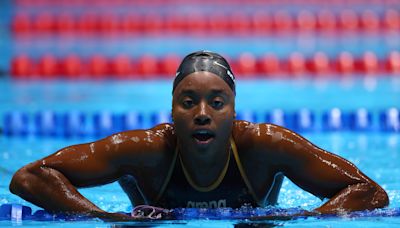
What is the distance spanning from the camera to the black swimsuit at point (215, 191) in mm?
3414

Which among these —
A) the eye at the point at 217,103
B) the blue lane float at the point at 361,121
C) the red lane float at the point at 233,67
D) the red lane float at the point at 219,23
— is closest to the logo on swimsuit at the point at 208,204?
the eye at the point at 217,103

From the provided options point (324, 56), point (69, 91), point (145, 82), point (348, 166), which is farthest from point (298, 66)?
point (348, 166)

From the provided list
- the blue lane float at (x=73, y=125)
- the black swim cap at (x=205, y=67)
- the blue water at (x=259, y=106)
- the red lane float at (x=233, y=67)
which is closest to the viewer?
the black swim cap at (x=205, y=67)

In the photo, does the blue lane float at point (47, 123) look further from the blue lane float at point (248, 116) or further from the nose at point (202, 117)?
the nose at point (202, 117)

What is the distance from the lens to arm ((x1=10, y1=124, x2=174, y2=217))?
331 cm

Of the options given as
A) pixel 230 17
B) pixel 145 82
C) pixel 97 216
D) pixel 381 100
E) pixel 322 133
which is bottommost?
pixel 97 216

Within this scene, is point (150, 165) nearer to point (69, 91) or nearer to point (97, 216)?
point (97, 216)

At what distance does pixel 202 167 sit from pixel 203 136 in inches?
7.0

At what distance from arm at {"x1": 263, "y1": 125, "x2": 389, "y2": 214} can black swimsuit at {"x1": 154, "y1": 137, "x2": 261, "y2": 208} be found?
164mm

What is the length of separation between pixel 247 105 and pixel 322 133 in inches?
46.6

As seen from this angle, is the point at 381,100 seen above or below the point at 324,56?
below

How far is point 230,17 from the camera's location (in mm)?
11828

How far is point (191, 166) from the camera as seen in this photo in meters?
3.36

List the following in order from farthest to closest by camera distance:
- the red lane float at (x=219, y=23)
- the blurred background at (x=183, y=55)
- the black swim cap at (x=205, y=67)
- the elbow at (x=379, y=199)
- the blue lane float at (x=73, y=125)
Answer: the red lane float at (x=219, y=23) → the blurred background at (x=183, y=55) → the blue lane float at (x=73, y=125) → the elbow at (x=379, y=199) → the black swim cap at (x=205, y=67)
